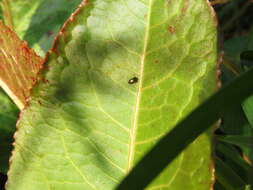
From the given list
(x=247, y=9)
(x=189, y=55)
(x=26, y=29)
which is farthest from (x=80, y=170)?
(x=247, y=9)

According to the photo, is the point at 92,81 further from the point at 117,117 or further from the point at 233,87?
the point at 233,87

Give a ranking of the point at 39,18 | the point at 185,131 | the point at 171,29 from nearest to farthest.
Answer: the point at 185,131
the point at 171,29
the point at 39,18

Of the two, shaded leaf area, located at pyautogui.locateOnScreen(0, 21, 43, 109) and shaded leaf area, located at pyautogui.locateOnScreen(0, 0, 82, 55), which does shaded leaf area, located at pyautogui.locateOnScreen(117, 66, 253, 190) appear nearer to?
shaded leaf area, located at pyautogui.locateOnScreen(0, 21, 43, 109)

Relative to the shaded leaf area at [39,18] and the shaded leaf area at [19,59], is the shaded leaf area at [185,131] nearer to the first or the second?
the shaded leaf area at [19,59]

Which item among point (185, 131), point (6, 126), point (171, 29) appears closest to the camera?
point (185, 131)

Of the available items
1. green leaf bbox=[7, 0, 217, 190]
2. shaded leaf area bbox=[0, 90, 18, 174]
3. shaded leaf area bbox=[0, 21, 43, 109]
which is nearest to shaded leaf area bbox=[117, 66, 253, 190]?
green leaf bbox=[7, 0, 217, 190]

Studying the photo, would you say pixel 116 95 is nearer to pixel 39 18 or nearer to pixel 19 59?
pixel 19 59

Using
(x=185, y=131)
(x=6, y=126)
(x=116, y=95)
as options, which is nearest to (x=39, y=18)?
(x=6, y=126)

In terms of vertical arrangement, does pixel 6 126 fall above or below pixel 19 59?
below
